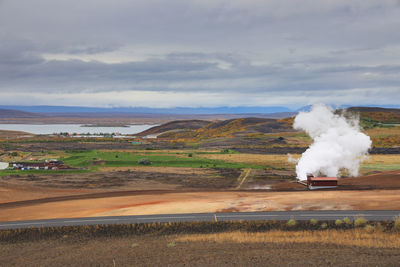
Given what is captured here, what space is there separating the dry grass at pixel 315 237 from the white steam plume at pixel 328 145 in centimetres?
3175

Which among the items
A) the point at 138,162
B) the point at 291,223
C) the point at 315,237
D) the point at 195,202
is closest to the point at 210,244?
the point at 291,223

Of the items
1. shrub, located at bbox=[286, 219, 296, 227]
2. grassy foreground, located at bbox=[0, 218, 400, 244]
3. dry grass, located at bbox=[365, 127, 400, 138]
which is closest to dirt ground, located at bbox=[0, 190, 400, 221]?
grassy foreground, located at bbox=[0, 218, 400, 244]

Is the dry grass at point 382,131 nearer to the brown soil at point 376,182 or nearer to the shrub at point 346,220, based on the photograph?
the brown soil at point 376,182

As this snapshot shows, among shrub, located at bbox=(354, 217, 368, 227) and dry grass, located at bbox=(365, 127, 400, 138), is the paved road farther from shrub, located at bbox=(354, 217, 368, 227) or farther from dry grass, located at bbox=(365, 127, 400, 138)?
dry grass, located at bbox=(365, 127, 400, 138)

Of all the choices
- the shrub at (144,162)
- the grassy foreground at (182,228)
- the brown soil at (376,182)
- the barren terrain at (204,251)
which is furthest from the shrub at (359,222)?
the shrub at (144,162)

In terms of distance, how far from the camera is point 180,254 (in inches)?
1013

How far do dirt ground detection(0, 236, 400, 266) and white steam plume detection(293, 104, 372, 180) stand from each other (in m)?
35.3

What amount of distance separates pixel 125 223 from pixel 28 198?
78.5ft

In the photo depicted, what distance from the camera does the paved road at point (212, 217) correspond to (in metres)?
33.2

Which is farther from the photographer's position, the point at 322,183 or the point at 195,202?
the point at 322,183

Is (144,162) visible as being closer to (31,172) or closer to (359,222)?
(31,172)

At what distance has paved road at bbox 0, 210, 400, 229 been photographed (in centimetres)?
3321

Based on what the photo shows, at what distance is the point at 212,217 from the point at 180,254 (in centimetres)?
906

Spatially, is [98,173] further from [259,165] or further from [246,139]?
[246,139]
